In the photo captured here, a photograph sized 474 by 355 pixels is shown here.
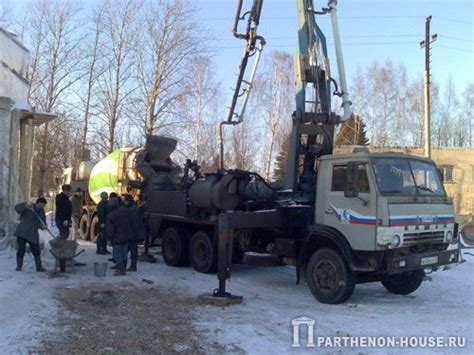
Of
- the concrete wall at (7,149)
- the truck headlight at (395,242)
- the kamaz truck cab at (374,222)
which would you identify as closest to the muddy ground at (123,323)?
the kamaz truck cab at (374,222)

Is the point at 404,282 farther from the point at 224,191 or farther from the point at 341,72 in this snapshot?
the point at 341,72

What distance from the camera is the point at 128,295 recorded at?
898 centimetres

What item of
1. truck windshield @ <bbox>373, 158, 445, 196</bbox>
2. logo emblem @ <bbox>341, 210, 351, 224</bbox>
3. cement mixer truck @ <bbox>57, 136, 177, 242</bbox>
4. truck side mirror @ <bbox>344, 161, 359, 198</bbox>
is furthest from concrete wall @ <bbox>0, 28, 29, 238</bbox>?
truck windshield @ <bbox>373, 158, 445, 196</bbox>

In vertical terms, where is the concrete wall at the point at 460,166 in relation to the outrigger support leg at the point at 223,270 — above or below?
above

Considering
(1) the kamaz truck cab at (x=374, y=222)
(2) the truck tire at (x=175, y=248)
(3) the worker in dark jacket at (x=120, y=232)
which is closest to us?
(1) the kamaz truck cab at (x=374, y=222)

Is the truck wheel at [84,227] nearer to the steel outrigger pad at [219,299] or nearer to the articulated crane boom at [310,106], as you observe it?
the articulated crane boom at [310,106]

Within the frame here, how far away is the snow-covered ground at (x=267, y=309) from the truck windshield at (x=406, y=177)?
1.89 meters

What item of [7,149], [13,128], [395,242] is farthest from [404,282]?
[13,128]

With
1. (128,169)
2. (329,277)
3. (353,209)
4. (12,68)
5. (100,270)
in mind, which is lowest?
(100,270)

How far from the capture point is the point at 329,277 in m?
8.88

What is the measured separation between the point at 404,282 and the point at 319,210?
214 centimetres

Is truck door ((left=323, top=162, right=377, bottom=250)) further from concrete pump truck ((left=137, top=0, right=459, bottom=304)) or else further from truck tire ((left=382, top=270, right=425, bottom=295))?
truck tire ((left=382, top=270, right=425, bottom=295))

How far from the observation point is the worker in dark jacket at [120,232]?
11.3 metres

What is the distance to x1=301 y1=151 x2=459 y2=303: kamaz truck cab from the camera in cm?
827
